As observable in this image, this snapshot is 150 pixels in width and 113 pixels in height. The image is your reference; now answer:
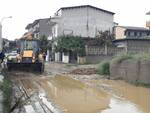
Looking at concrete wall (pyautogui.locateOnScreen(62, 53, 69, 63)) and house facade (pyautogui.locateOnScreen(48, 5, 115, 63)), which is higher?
house facade (pyautogui.locateOnScreen(48, 5, 115, 63))

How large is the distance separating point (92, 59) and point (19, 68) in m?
18.6

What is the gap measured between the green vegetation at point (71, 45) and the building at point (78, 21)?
740 centimetres

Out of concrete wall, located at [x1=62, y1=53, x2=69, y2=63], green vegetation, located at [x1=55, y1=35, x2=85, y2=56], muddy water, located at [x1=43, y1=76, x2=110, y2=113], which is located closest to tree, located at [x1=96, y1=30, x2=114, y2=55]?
green vegetation, located at [x1=55, y1=35, x2=85, y2=56]

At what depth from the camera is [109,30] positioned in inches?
2490

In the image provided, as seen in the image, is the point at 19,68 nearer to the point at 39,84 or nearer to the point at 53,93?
the point at 39,84

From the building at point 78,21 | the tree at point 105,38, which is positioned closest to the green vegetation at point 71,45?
the tree at point 105,38

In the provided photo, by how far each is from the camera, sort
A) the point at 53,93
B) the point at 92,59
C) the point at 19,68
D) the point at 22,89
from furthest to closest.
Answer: the point at 92,59 < the point at 19,68 < the point at 22,89 < the point at 53,93

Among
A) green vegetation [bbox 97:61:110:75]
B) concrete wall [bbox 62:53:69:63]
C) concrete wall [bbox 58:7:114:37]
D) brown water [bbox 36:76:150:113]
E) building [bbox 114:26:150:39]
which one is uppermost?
concrete wall [bbox 58:7:114:37]

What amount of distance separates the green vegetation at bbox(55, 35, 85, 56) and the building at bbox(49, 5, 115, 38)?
7397 millimetres

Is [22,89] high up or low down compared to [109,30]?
down

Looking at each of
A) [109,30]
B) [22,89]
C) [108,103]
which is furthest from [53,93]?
[109,30]

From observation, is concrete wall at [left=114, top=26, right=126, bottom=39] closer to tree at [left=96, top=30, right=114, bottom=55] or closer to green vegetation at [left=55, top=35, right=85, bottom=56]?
tree at [left=96, top=30, right=114, bottom=55]

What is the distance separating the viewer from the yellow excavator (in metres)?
31.7

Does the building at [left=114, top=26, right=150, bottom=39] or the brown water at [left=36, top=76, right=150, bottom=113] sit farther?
the building at [left=114, top=26, right=150, bottom=39]
